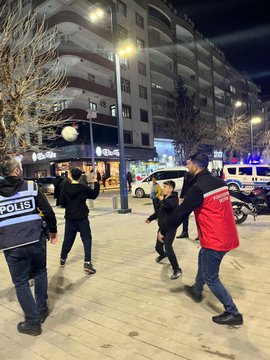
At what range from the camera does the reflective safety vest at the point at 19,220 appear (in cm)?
337

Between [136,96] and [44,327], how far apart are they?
38.5 m

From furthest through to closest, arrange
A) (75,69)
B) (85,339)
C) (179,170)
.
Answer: (75,69), (179,170), (85,339)

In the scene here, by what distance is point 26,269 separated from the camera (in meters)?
3.47

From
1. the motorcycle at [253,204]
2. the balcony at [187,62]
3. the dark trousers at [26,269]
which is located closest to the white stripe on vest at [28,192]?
the dark trousers at [26,269]

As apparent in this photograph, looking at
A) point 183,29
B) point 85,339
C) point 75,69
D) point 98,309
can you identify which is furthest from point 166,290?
point 183,29

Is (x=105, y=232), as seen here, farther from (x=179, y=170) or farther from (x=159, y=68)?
(x=159, y=68)

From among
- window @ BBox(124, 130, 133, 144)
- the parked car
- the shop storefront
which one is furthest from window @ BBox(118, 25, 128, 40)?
the parked car

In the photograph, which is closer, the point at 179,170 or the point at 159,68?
the point at 179,170

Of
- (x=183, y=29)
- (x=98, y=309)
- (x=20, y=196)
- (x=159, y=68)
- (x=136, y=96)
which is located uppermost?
(x=183, y=29)

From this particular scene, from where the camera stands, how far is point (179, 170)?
1916 cm

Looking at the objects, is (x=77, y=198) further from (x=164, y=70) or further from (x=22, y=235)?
(x=164, y=70)

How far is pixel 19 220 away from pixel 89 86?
102 ft

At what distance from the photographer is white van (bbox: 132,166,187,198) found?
18.9 metres

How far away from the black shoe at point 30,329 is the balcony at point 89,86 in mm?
29063
